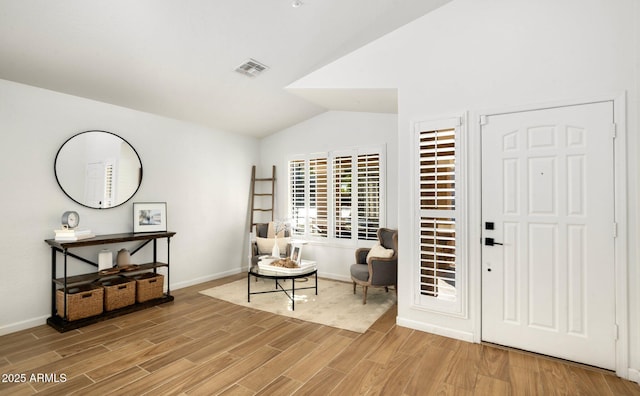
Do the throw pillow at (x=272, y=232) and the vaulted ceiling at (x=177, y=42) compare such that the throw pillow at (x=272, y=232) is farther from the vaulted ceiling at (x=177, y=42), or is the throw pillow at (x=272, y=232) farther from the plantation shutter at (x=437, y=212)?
the plantation shutter at (x=437, y=212)

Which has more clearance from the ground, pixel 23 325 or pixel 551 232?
pixel 551 232

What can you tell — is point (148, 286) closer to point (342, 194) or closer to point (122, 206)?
point (122, 206)

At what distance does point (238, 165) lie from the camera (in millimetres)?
5922

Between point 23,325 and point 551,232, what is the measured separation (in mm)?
5272

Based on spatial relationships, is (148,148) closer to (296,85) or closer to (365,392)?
(296,85)

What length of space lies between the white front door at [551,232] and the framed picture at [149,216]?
13.5 feet

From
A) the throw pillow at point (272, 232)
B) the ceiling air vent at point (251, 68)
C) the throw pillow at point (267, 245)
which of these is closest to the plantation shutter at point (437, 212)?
the ceiling air vent at point (251, 68)

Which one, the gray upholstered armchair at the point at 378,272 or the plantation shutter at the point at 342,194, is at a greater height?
the plantation shutter at the point at 342,194

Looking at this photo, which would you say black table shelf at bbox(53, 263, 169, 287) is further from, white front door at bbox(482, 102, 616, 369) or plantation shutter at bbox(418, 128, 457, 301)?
white front door at bbox(482, 102, 616, 369)

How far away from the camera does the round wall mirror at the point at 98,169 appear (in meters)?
3.69

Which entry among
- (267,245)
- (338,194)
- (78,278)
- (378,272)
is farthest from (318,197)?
(78,278)

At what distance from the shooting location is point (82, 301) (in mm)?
3434

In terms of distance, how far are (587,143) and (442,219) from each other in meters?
1.32

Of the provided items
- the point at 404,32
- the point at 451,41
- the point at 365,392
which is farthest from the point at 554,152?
the point at 365,392
